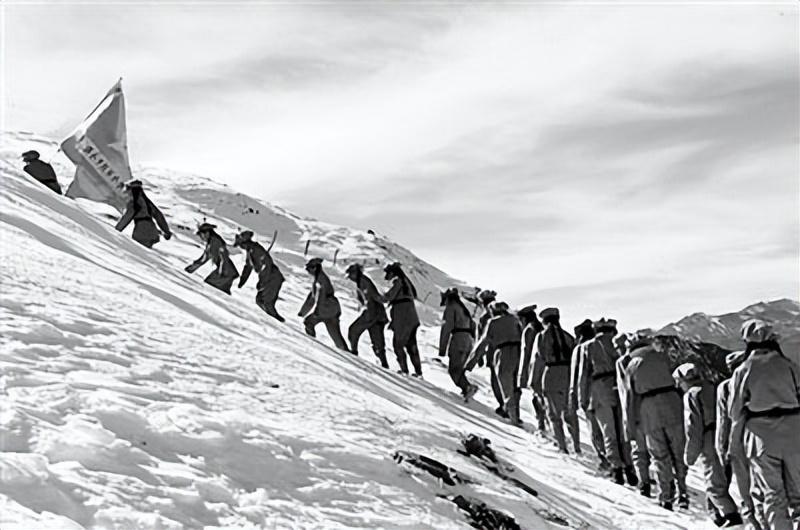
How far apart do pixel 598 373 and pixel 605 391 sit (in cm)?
28

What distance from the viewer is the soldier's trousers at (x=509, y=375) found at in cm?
1509

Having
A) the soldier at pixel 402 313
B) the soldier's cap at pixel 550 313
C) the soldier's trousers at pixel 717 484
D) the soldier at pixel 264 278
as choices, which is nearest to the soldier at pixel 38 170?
the soldier at pixel 264 278

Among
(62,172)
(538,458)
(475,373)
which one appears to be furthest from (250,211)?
(538,458)

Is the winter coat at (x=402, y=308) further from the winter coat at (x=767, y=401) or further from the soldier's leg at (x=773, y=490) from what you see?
the soldier's leg at (x=773, y=490)

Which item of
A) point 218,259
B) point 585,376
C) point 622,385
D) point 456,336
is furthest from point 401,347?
point 622,385

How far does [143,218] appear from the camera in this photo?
18312mm

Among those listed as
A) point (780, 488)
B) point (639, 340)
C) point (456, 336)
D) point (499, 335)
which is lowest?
point (780, 488)

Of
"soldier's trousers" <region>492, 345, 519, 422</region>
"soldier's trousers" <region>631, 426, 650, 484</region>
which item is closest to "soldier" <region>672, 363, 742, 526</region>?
"soldier's trousers" <region>631, 426, 650, 484</region>

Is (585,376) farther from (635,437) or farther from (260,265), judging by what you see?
(260,265)

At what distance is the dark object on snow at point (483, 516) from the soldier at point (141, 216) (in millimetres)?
12695

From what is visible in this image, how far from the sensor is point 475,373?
78.6ft

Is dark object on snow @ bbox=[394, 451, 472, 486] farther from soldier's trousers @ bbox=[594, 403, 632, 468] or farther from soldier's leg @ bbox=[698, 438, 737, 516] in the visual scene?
soldier's trousers @ bbox=[594, 403, 632, 468]

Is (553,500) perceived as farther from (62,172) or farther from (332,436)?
(62,172)

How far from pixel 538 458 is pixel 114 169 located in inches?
548
